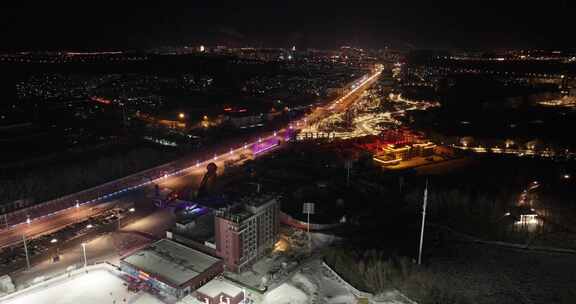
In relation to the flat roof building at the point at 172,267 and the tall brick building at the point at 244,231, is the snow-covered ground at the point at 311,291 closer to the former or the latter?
the tall brick building at the point at 244,231

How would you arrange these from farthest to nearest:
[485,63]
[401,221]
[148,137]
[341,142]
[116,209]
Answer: [485,63] < [148,137] < [341,142] < [116,209] < [401,221]

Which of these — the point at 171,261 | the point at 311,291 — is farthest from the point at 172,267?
the point at 311,291

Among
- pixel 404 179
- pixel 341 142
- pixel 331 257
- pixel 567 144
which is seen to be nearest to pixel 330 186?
pixel 404 179

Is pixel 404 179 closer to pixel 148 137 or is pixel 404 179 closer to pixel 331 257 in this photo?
pixel 331 257

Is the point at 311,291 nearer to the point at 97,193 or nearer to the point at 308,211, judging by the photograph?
the point at 308,211

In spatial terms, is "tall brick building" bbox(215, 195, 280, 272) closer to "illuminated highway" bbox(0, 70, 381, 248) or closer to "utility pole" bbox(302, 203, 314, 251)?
"utility pole" bbox(302, 203, 314, 251)

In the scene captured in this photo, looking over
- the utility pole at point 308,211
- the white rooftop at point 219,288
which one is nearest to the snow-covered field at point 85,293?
the white rooftop at point 219,288

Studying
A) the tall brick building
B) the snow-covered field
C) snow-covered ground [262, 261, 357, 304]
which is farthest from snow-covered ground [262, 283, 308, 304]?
the snow-covered field
